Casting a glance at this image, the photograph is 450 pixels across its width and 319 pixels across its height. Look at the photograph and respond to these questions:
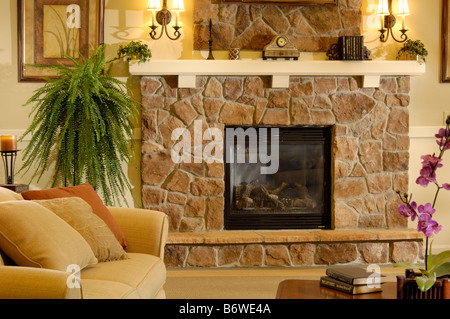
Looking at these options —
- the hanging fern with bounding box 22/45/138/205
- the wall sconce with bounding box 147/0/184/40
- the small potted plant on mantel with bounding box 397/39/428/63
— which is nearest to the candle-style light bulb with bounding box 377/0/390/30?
the small potted plant on mantel with bounding box 397/39/428/63

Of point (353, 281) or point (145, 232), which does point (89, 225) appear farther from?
point (353, 281)

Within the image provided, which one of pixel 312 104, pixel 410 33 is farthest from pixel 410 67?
pixel 312 104

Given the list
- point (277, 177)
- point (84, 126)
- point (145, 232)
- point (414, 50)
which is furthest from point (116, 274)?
point (414, 50)

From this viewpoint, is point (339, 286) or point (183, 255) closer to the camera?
point (339, 286)

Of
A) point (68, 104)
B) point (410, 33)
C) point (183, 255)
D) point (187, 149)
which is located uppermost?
point (410, 33)

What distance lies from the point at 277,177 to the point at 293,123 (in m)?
0.45

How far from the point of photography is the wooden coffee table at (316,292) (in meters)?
2.13

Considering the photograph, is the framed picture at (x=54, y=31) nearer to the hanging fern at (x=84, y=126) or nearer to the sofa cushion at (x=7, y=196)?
the hanging fern at (x=84, y=126)

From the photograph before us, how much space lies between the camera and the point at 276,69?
174 inches

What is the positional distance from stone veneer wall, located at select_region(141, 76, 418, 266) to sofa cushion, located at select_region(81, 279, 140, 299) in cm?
226

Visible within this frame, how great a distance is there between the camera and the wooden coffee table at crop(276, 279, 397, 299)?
2.13 metres

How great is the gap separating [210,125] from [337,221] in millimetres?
1227

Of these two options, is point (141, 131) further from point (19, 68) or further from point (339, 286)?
point (339, 286)

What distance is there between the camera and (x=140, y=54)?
170 inches
